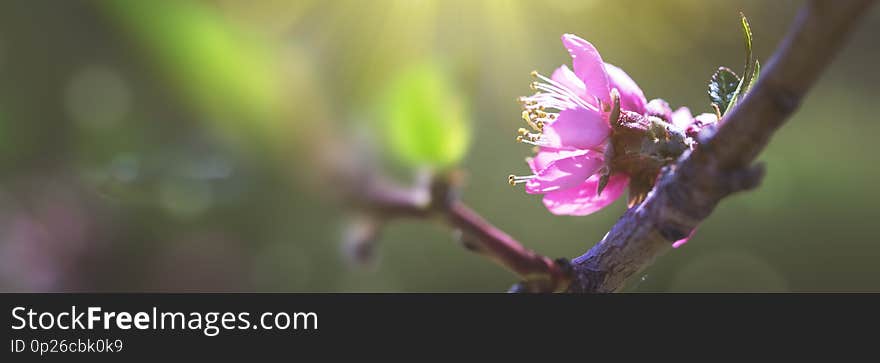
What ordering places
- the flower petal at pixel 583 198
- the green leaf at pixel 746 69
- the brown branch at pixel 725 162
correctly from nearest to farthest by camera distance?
the brown branch at pixel 725 162 < the green leaf at pixel 746 69 < the flower petal at pixel 583 198

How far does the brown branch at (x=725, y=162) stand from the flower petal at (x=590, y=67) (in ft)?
0.35

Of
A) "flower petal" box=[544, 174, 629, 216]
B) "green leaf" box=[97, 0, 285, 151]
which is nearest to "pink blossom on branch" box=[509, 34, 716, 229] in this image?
"flower petal" box=[544, 174, 629, 216]

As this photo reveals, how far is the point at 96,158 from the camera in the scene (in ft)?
3.04

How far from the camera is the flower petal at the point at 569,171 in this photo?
0.53 m

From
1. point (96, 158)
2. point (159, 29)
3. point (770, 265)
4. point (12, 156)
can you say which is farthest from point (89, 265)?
point (770, 265)

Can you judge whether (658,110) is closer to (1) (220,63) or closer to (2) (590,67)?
(2) (590,67)

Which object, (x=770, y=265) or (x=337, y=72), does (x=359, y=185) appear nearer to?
(x=337, y=72)

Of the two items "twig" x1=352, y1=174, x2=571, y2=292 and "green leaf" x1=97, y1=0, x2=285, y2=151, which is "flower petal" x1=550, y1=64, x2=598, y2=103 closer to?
"twig" x1=352, y1=174, x2=571, y2=292

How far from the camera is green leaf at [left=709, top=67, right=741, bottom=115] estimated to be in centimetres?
48

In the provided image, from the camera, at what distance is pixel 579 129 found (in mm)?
516

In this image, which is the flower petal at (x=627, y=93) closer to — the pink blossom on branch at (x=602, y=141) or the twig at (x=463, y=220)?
the pink blossom on branch at (x=602, y=141)

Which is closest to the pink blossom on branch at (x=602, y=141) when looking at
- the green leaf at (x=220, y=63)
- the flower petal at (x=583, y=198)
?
the flower petal at (x=583, y=198)

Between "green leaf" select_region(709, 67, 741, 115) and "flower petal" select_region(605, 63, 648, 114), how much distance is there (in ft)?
0.23

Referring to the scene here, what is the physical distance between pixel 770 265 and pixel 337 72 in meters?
2.09
